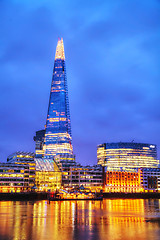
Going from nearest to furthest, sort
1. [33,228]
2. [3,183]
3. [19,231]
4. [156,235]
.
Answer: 1. [156,235]
2. [19,231]
3. [33,228]
4. [3,183]

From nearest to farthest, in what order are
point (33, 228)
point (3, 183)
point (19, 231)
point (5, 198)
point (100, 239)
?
point (100, 239) < point (19, 231) < point (33, 228) < point (5, 198) < point (3, 183)

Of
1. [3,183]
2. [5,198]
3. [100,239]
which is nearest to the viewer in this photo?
[100,239]

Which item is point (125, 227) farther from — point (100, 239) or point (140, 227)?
point (100, 239)

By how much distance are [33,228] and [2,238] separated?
907cm

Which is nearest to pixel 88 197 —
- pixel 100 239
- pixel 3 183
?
pixel 3 183

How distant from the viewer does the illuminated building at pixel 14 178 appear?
621 feet

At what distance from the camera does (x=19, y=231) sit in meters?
44.0

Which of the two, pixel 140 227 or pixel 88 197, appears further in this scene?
pixel 88 197

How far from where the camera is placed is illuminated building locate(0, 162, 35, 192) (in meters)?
189

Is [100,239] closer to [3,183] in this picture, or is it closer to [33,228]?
[33,228]

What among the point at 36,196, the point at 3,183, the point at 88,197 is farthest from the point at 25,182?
the point at 88,197

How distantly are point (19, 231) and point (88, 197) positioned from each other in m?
122

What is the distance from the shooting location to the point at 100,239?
125 ft

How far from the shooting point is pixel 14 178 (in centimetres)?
19225
